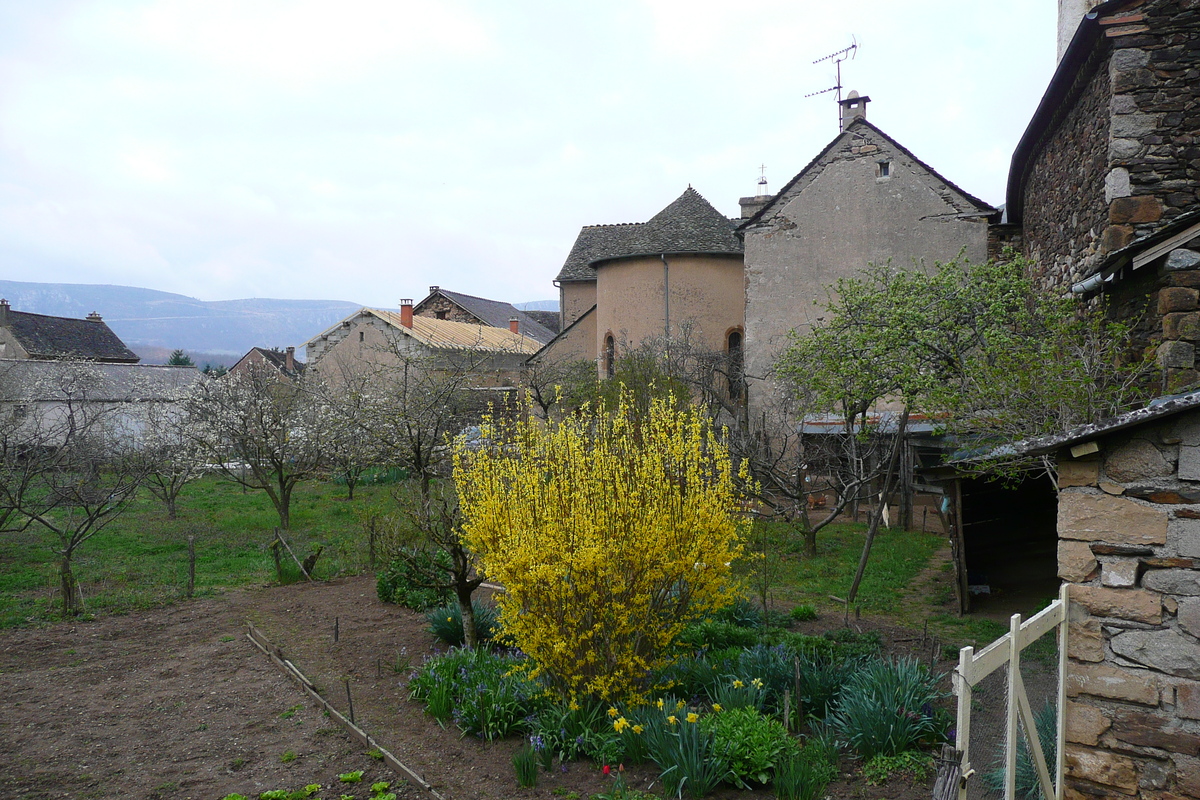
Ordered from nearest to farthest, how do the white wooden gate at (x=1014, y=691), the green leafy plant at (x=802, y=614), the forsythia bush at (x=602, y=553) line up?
the white wooden gate at (x=1014, y=691) → the forsythia bush at (x=602, y=553) → the green leafy plant at (x=802, y=614)

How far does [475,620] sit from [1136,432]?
265 inches

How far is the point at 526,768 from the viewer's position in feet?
18.1

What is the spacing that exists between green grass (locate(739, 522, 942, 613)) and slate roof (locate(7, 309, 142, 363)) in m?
38.5

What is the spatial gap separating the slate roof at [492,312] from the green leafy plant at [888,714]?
124 ft

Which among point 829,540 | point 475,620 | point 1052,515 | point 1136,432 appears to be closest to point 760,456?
point 829,540

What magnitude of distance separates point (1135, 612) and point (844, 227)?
53.6ft

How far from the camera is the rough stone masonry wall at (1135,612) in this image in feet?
12.8

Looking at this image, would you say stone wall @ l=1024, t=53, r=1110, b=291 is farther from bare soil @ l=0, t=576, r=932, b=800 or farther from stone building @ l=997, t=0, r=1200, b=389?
bare soil @ l=0, t=576, r=932, b=800

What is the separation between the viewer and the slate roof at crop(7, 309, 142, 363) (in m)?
40.0

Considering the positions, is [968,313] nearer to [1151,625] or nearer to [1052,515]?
[1052,515]

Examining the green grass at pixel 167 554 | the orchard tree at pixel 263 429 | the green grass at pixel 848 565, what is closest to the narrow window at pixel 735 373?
the green grass at pixel 848 565

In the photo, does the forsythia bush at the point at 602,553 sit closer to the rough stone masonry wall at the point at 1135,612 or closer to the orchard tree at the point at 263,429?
the rough stone masonry wall at the point at 1135,612

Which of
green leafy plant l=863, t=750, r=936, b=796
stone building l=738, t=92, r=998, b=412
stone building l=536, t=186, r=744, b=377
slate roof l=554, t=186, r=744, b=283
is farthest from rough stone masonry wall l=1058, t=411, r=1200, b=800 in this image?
slate roof l=554, t=186, r=744, b=283

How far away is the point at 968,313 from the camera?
9.46 m
